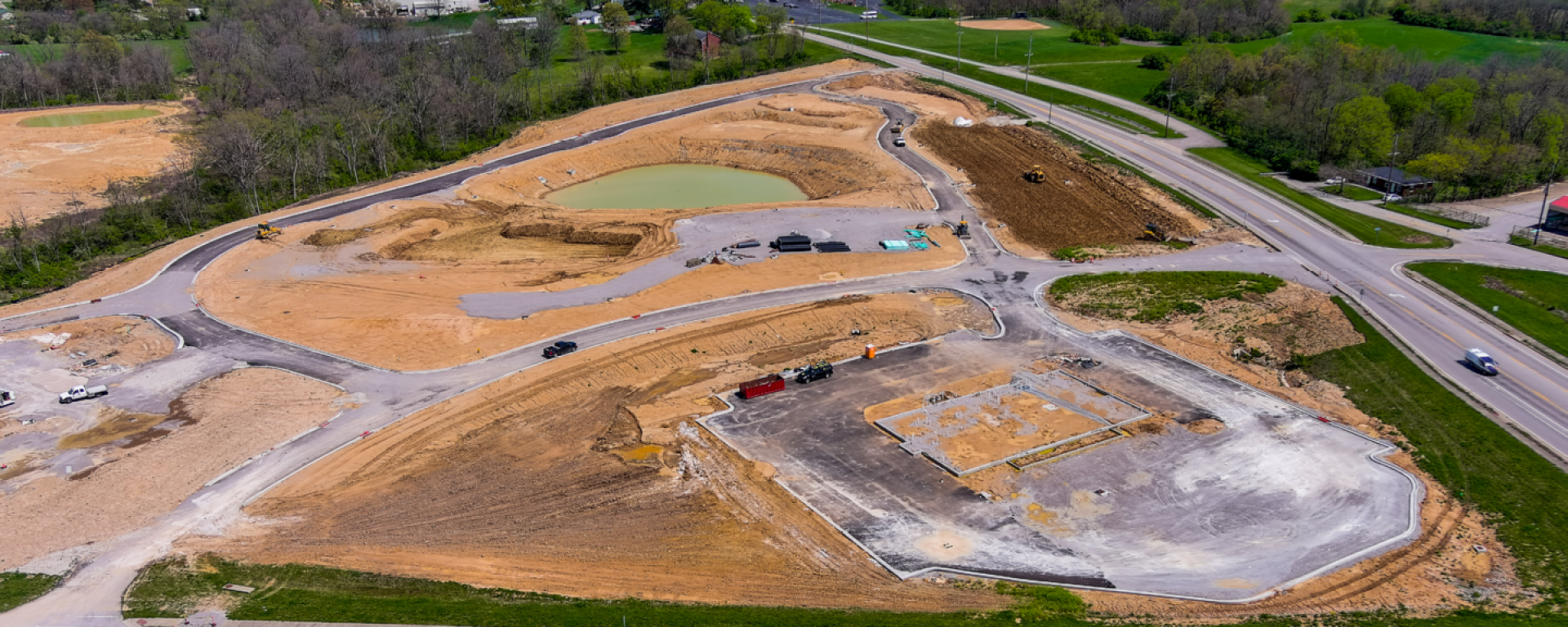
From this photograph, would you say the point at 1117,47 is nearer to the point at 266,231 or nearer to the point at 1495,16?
the point at 1495,16

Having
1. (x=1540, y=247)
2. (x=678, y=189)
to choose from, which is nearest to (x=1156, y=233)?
(x=1540, y=247)

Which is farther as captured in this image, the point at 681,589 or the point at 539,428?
the point at 539,428

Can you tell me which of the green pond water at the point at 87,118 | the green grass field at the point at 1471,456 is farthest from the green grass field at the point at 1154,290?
the green pond water at the point at 87,118

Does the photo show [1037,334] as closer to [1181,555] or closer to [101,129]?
[1181,555]

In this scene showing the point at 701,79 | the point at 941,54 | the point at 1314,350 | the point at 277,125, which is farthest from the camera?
the point at 941,54

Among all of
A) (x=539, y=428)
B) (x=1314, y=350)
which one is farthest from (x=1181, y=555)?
(x=539, y=428)

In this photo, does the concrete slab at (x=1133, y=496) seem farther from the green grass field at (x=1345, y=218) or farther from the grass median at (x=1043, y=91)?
the grass median at (x=1043, y=91)

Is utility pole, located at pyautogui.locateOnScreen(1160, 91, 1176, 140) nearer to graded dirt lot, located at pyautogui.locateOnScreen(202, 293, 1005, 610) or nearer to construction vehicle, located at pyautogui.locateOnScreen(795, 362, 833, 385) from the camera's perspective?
construction vehicle, located at pyautogui.locateOnScreen(795, 362, 833, 385)
